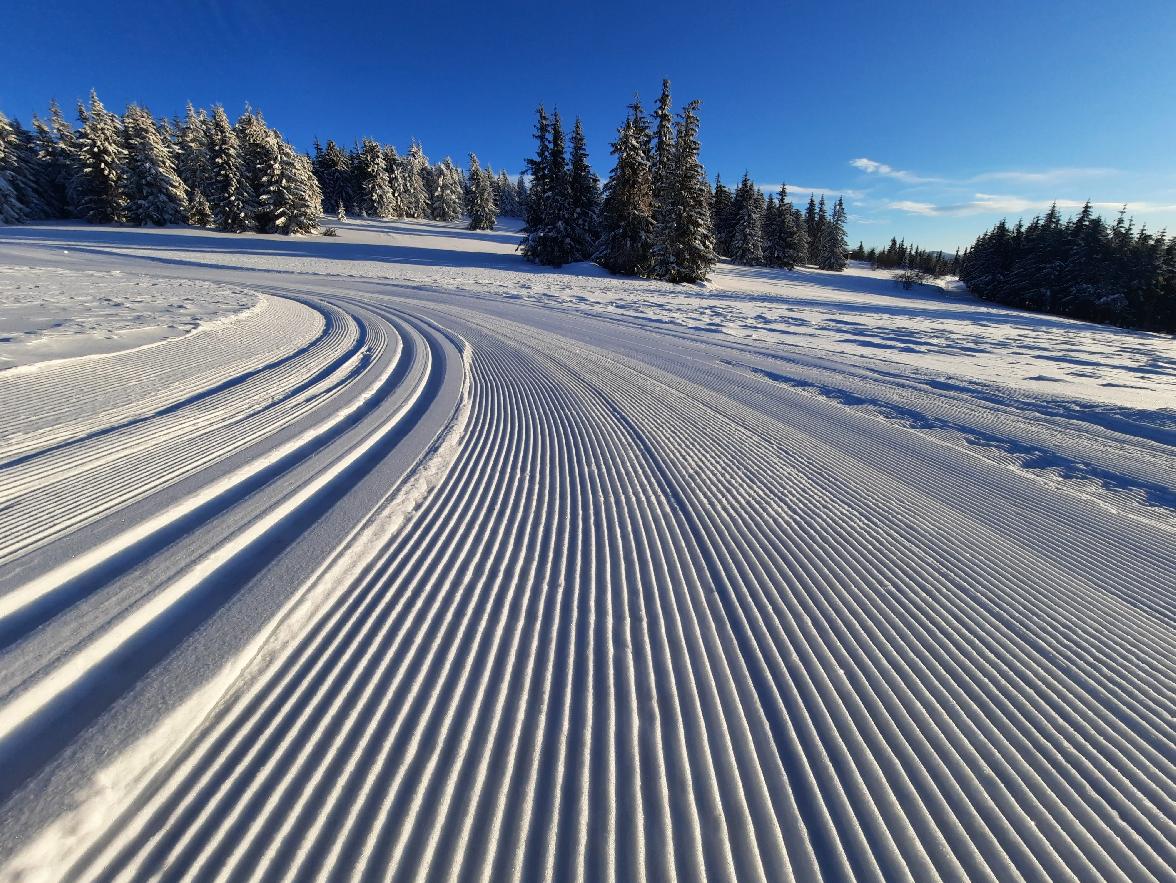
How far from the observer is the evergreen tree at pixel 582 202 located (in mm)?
30797

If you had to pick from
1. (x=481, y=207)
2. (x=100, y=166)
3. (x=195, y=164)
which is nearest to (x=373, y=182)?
(x=481, y=207)

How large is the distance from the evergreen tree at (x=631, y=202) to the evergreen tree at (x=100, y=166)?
42.7m

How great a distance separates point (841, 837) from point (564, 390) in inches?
232

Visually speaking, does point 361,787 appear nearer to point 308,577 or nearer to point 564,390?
point 308,577

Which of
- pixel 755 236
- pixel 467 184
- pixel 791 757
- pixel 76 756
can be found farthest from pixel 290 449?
pixel 467 184

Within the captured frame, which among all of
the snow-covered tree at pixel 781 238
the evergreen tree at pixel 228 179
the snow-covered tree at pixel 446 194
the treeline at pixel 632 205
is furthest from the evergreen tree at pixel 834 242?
the evergreen tree at pixel 228 179

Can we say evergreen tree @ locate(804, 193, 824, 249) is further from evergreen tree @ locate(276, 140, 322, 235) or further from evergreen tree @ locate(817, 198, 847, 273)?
evergreen tree @ locate(276, 140, 322, 235)

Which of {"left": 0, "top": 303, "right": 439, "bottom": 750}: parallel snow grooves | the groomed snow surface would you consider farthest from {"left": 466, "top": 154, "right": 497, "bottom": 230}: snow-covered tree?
{"left": 0, "top": 303, "right": 439, "bottom": 750}: parallel snow grooves

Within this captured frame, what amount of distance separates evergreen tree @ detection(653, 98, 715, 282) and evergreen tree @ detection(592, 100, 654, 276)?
110 cm

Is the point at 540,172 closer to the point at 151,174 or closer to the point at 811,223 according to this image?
the point at 151,174

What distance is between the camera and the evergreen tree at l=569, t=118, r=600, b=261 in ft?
101

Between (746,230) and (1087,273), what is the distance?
2697 cm

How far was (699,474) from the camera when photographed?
A: 180 inches

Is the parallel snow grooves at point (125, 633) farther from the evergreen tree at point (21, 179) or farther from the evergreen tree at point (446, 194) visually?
the evergreen tree at point (446, 194)
